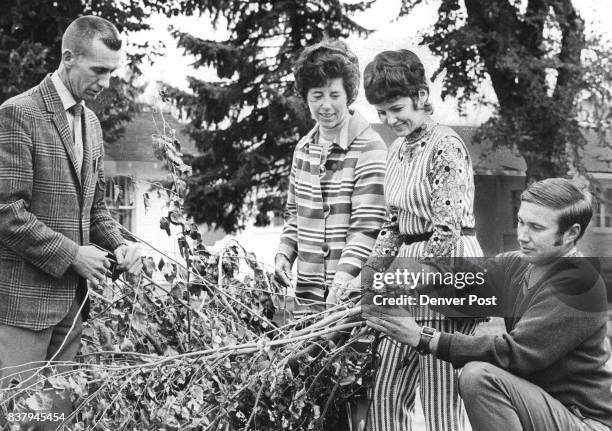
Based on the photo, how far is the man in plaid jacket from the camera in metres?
3.18

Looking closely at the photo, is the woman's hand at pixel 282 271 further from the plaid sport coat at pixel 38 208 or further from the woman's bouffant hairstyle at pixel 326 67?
the plaid sport coat at pixel 38 208

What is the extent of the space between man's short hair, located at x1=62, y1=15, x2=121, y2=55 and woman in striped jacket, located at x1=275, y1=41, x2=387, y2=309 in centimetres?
76

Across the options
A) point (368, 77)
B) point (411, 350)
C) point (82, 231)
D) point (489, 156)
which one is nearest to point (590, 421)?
point (411, 350)

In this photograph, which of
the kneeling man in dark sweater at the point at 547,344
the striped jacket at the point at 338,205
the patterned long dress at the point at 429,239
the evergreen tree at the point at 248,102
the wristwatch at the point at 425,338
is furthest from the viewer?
the evergreen tree at the point at 248,102

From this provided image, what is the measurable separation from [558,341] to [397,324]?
0.48m

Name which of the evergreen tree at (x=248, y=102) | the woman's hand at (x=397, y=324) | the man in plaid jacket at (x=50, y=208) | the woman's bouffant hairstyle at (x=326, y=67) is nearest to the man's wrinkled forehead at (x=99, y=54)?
the man in plaid jacket at (x=50, y=208)

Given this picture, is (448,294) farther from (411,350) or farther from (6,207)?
(6,207)

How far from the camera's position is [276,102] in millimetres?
16625

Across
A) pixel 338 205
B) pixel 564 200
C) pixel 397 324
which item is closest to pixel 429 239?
pixel 397 324

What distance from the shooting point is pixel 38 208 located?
10.7ft

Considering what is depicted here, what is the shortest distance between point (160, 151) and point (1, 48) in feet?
41.8

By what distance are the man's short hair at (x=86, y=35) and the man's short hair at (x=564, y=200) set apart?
1.62 meters

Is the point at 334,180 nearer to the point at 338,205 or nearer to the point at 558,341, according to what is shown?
the point at 338,205

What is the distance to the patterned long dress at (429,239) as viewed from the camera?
9.78ft
